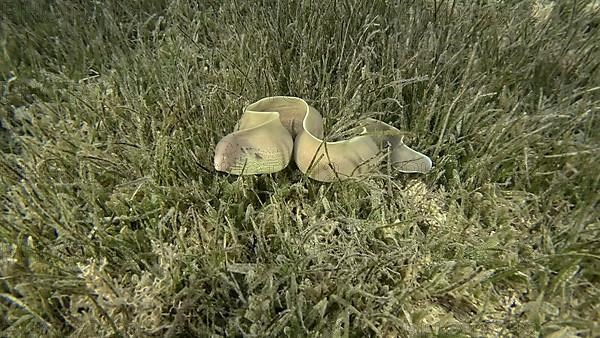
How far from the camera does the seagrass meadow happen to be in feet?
4.32

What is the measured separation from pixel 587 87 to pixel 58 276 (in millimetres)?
1986

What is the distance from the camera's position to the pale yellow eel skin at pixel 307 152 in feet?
4.95

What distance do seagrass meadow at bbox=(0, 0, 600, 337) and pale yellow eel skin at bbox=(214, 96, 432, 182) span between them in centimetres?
6

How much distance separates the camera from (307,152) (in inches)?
60.4

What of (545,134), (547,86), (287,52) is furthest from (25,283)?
(547,86)

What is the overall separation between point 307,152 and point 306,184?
115 mm

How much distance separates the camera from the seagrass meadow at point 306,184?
1.32 m

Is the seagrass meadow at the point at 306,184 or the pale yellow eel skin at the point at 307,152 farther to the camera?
the pale yellow eel skin at the point at 307,152

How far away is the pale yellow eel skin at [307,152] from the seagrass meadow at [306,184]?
6cm

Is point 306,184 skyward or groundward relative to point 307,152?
groundward

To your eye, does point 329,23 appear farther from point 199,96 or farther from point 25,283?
point 25,283

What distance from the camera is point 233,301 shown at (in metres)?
1.34

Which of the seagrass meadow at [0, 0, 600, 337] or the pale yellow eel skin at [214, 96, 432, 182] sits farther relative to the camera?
the pale yellow eel skin at [214, 96, 432, 182]

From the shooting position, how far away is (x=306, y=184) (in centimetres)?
158
